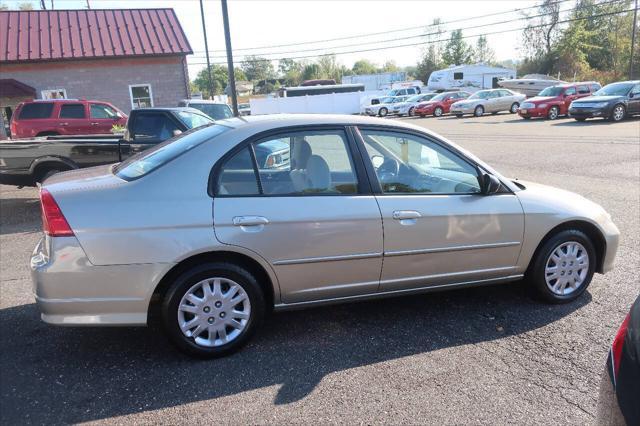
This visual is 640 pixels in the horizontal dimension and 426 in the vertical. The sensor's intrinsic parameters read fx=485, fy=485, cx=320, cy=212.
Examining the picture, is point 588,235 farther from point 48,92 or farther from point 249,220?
point 48,92

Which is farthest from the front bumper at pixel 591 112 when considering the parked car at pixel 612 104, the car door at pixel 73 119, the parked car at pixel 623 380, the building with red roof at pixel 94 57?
the parked car at pixel 623 380

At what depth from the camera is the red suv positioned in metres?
14.7

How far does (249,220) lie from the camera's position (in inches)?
127

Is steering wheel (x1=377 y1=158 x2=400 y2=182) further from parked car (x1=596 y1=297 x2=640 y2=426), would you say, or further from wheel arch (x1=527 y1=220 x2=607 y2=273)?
parked car (x1=596 y1=297 x2=640 y2=426)

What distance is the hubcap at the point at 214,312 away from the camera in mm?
3219

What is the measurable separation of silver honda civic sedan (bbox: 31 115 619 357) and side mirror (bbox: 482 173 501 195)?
0.01 metres

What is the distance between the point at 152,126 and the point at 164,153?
18.8 ft

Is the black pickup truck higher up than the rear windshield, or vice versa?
the rear windshield

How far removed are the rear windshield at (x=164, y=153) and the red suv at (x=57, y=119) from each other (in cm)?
1280

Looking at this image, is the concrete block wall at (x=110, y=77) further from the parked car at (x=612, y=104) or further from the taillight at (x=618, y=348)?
the taillight at (x=618, y=348)

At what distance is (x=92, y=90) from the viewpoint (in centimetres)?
2148

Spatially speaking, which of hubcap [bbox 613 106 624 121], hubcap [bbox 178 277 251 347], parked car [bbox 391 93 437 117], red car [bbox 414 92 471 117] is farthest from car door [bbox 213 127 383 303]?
parked car [bbox 391 93 437 117]

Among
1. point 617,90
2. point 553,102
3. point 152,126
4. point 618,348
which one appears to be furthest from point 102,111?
point 617,90

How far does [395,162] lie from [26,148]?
6524mm
